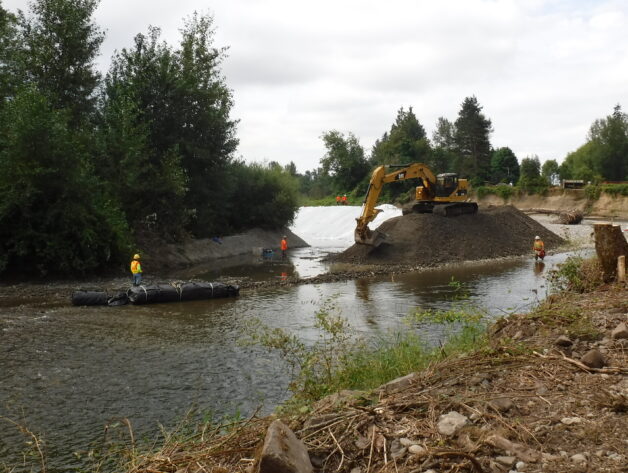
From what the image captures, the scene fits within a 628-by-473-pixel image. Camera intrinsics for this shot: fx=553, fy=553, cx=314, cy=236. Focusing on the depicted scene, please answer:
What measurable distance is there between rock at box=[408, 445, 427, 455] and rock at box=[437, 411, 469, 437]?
28 centimetres

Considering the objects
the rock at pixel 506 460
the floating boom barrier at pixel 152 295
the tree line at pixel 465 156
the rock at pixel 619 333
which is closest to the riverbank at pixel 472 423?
the rock at pixel 506 460

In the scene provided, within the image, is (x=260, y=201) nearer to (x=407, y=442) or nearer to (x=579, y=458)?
(x=407, y=442)

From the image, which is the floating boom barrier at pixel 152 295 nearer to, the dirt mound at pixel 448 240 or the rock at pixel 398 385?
the dirt mound at pixel 448 240

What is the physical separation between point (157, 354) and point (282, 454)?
28.3 ft

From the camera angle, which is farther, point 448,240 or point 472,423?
point 448,240

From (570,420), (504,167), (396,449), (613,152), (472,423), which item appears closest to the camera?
(396,449)

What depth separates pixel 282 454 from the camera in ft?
12.0

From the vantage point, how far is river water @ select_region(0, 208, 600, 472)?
8.19 m

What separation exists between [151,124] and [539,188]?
46249 mm

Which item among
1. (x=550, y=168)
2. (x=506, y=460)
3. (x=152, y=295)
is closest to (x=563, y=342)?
(x=506, y=460)

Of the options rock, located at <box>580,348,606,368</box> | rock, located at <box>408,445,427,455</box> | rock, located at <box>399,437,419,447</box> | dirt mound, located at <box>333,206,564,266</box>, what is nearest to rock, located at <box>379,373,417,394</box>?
rock, located at <box>399,437,419,447</box>

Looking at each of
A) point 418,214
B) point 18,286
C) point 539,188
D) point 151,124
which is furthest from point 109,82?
point 539,188

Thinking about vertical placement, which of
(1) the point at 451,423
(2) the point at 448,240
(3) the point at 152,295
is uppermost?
(1) the point at 451,423

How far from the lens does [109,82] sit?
3256 cm
